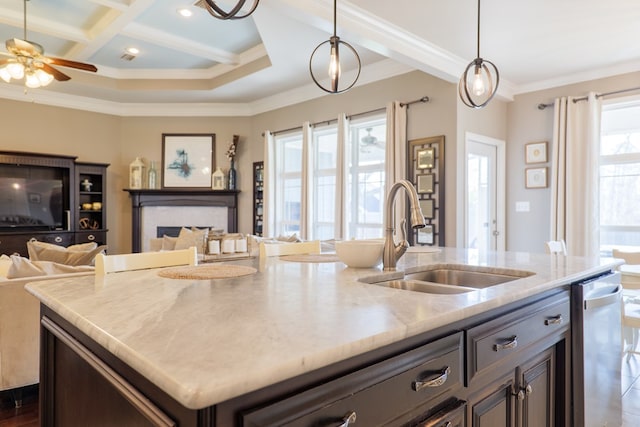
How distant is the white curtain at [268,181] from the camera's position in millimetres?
6504

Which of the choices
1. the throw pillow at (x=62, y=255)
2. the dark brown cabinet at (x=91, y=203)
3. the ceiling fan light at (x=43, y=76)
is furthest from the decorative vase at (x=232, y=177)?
the throw pillow at (x=62, y=255)

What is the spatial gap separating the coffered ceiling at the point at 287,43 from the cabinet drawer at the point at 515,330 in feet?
8.11

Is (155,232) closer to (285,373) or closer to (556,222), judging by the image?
(556,222)

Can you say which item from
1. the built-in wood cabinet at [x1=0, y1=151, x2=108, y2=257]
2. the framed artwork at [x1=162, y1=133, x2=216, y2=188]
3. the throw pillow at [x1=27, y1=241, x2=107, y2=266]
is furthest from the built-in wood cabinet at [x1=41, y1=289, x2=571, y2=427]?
the framed artwork at [x1=162, y1=133, x2=216, y2=188]

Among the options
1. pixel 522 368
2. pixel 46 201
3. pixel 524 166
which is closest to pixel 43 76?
pixel 46 201

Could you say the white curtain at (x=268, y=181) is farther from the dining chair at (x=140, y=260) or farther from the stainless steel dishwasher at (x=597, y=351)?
the stainless steel dishwasher at (x=597, y=351)

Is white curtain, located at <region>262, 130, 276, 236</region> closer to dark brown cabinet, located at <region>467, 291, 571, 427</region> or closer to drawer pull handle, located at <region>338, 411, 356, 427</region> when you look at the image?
dark brown cabinet, located at <region>467, 291, 571, 427</region>

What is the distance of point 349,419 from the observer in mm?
826

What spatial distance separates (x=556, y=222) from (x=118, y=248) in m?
6.51

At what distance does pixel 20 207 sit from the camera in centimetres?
591

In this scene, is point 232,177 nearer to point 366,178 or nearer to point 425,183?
point 366,178

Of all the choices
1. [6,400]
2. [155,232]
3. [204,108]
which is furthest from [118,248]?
[6,400]

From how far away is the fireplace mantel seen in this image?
6840mm

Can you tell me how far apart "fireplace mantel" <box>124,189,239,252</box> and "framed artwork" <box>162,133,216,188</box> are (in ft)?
0.56
